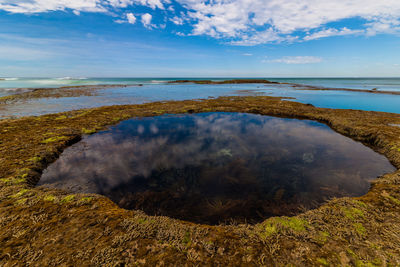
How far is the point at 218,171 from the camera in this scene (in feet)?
38.5

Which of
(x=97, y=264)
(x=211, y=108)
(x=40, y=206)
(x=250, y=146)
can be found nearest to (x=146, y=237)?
(x=97, y=264)

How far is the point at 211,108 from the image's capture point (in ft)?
110

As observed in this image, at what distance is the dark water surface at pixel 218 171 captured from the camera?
865cm

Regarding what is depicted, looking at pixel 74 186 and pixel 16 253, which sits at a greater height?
pixel 16 253

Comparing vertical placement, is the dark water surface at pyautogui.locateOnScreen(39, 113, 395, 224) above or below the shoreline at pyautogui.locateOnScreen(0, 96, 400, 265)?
below

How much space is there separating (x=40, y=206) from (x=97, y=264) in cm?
495

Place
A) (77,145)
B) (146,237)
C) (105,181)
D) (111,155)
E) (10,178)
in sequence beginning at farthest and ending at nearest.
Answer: (77,145) → (111,155) → (105,181) → (10,178) → (146,237)

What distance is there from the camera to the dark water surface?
865 cm

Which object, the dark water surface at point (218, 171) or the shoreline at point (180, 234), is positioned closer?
the shoreline at point (180, 234)

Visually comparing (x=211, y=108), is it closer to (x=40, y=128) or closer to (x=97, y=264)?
(x=40, y=128)

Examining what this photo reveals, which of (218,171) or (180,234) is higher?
(180,234)

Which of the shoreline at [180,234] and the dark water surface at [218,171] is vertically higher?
the shoreline at [180,234]

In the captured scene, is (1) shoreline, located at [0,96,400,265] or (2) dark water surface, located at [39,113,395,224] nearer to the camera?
(1) shoreline, located at [0,96,400,265]

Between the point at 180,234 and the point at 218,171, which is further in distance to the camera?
the point at 218,171
